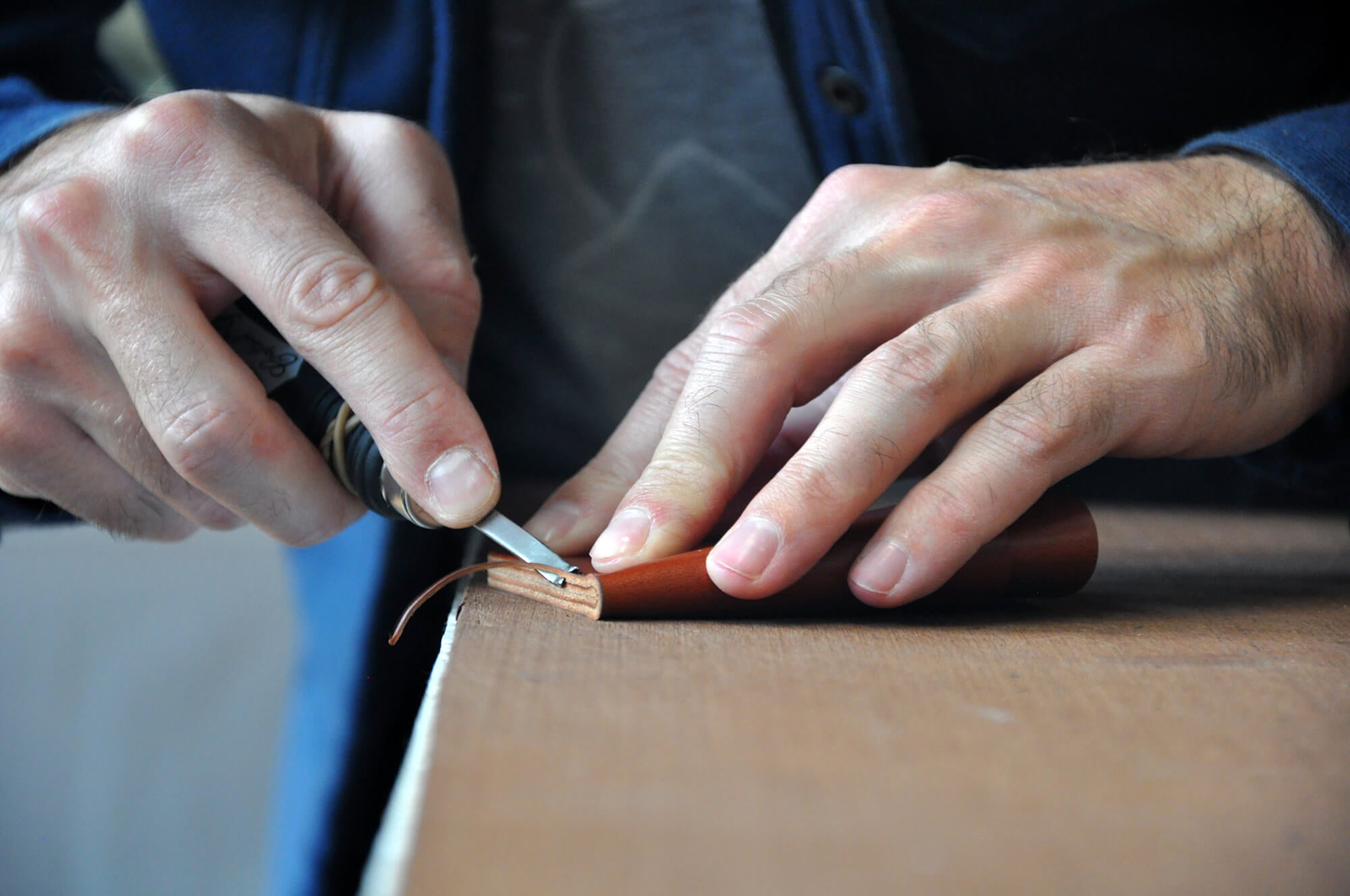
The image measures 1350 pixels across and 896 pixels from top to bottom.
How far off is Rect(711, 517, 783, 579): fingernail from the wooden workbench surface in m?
0.05

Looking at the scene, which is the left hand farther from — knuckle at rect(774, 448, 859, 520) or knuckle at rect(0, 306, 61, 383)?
knuckle at rect(0, 306, 61, 383)

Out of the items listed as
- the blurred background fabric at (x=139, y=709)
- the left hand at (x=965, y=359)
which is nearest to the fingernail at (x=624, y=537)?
the left hand at (x=965, y=359)

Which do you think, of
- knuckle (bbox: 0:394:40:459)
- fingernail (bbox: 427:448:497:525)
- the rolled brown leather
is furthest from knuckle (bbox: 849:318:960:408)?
knuckle (bbox: 0:394:40:459)

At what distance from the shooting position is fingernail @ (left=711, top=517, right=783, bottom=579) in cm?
71

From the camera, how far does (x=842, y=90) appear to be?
51.9 inches

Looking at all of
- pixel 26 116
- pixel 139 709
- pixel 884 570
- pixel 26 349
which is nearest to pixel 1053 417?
pixel 884 570

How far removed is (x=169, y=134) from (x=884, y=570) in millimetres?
719

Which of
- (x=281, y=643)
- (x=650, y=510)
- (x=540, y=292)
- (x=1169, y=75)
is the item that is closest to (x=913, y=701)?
(x=650, y=510)

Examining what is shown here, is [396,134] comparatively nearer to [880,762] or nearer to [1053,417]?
[1053,417]

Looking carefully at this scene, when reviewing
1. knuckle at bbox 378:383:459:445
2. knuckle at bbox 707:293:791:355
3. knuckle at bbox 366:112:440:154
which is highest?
knuckle at bbox 366:112:440:154

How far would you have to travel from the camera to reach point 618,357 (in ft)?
5.21

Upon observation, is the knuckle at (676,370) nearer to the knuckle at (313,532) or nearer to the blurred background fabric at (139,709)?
the knuckle at (313,532)

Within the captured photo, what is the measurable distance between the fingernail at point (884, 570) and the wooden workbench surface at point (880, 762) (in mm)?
54

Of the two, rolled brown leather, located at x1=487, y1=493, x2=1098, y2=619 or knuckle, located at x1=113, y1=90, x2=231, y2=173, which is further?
knuckle, located at x1=113, y1=90, x2=231, y2=173
